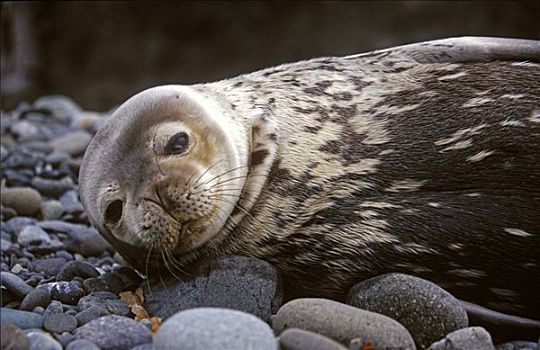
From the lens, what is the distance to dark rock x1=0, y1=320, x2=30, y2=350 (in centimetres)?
269

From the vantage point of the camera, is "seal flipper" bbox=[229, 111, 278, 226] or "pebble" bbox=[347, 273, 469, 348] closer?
"pebble" bbox=[347, 273, 469, 348]

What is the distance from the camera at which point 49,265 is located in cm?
415

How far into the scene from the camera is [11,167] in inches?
241

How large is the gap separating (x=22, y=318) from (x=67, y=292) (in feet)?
1.41

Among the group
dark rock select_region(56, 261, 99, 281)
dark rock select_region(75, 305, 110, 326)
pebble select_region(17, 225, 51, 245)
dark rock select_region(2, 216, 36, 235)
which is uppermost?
dark rock select_region(75, 305, 110, 326)

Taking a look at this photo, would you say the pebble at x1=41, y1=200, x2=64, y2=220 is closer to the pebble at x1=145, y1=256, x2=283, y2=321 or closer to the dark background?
the pebble at x1=145, y1=256, x2=283, y2=321

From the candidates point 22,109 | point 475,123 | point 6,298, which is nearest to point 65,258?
point 6,298

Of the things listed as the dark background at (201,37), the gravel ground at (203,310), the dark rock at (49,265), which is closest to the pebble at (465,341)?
the gravel ground at (203,310)

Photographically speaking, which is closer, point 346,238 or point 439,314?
point 439,314

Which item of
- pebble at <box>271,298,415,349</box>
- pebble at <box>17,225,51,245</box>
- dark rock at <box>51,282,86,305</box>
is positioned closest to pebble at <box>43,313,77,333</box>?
dark rock at <box>51,282,86,305</box>

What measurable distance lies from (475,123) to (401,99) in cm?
34

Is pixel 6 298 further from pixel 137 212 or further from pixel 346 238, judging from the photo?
pixel 346 238

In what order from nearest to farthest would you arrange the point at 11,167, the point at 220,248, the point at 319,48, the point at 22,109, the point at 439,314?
the point at 439,314, the point at 220,248, the point at 11,167, the point at 22,109, the point at 319,48

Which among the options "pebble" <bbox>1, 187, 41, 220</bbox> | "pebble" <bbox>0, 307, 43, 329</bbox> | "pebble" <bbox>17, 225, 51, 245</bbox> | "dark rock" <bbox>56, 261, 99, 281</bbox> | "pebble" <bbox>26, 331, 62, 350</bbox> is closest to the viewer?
"pebble" <bbox>26, 331, 62, 350</bbox>
